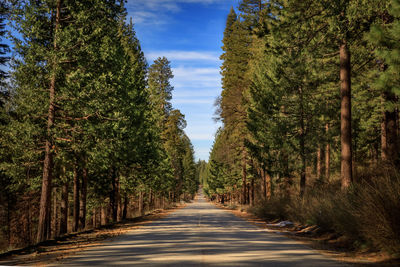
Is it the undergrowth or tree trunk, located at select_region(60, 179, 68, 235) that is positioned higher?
the undergrowth

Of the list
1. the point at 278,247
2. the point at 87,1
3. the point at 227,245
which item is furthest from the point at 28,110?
the point at 278,247

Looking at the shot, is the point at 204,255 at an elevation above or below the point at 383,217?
below

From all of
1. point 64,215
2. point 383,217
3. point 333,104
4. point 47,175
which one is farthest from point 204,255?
point 333,104

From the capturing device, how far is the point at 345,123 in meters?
15.5

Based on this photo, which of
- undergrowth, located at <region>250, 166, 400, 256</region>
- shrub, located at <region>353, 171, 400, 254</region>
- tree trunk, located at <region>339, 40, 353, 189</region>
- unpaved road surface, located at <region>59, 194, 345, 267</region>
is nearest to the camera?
unpaved road surface, located at <region>59, 194, 345, 267</region>

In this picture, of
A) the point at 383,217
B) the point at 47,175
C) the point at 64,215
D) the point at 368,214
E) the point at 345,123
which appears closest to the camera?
the point at 383,217

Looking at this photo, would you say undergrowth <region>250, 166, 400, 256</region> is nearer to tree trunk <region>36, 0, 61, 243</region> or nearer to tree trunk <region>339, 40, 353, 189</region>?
tree trunk <region>339, 40, 353, 189</region>

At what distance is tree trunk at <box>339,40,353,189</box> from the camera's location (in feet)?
49.0

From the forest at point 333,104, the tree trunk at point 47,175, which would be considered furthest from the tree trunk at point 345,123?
the tree trunk at point 47,175

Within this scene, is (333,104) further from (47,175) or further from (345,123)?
(47,175)

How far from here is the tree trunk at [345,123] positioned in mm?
14922

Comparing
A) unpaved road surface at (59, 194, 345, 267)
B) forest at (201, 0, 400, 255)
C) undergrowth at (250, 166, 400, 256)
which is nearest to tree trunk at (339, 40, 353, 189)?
forest at (201, 0, 400, 255)

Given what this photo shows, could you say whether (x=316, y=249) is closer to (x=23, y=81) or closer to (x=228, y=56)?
(x=23, y=81)

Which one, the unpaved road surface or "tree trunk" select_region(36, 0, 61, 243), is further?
"tree trunk" select_region(36, 0, 61, 243)
